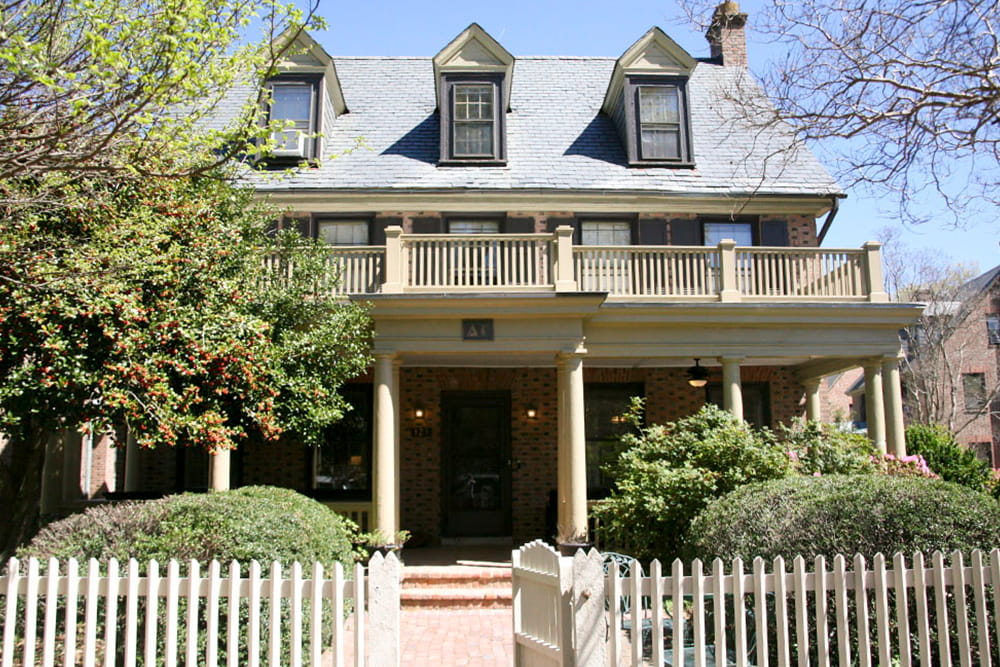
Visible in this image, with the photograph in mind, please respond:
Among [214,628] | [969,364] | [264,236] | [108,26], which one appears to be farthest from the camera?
[969,364]

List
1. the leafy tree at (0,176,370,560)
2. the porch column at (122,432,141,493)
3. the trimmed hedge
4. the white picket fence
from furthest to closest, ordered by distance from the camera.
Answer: the porch column at (122,432,141,493) → the leafy tree at (0,176,370,560) → the trimmed hedge → the white picket fence

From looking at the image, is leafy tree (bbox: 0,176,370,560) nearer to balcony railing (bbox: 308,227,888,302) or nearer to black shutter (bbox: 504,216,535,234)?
balcony railing (bbox: 308,227,888,302)

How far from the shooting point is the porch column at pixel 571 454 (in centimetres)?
1064

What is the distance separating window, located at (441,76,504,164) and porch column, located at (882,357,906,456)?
748cm

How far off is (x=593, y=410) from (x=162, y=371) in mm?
8687

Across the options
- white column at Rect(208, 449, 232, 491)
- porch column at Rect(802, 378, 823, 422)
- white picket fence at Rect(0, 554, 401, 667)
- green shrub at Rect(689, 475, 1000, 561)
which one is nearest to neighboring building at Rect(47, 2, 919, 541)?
porch column at Rect(802, 378, 823, 422)

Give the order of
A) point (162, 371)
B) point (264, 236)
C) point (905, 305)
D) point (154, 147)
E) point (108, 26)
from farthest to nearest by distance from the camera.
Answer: point (905, 305) → point (264, 236) → point (162, 371) → point (154, 147) → point (108, 26)

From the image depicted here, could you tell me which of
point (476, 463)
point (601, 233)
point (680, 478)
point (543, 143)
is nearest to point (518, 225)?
point (601, 233)

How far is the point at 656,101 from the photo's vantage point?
572 inches

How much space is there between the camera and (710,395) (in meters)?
14.6

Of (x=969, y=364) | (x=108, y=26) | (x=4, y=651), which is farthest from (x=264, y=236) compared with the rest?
(x=969, y=364)

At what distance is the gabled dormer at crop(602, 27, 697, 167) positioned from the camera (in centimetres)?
1434

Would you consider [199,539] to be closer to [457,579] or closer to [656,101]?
[457,579]

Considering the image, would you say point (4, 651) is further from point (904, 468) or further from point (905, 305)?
point (905, 305)
